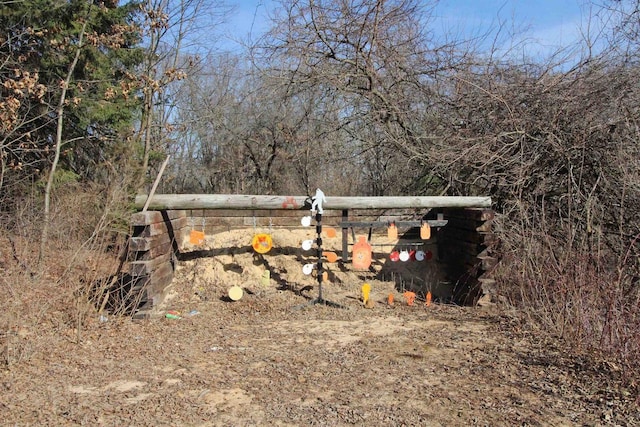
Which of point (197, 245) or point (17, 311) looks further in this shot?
point (197, 245)

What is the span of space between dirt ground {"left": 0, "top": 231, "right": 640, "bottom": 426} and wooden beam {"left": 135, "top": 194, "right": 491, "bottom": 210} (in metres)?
1.32

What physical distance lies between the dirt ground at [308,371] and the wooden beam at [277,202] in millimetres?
1322

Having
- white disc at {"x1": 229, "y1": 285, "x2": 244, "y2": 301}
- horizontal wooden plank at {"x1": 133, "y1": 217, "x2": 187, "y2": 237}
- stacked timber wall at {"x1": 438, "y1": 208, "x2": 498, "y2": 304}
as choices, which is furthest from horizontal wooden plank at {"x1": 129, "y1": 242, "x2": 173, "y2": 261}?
stacked timber wall at {"x1": 438, "y1": 208, "x2": 498, "y2": 304}

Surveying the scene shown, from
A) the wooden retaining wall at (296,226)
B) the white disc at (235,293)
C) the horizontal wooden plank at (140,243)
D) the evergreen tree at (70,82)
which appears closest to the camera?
the horizontal wooden plank at (140,243)

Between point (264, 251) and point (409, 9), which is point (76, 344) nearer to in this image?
point (264, 251)

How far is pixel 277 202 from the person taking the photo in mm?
6758

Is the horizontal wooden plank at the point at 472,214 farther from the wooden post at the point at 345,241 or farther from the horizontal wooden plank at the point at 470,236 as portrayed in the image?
the wooden post at the point at 345,241

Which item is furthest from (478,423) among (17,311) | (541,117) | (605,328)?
(541,117)

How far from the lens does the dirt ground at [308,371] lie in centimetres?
350

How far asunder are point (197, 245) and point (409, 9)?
5.69m

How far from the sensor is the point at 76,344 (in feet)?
16.8

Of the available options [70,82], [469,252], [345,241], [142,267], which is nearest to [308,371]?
[142,267]

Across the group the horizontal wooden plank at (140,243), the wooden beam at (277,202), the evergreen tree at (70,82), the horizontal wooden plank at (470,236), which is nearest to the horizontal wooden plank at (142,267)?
the horizontal wooden plank at (140,243)

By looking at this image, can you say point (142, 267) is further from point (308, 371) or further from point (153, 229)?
point (308, 371)
